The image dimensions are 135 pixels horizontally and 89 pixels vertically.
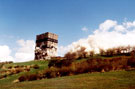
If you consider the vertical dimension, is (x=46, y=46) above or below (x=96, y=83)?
above

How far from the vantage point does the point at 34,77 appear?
66.7 ft

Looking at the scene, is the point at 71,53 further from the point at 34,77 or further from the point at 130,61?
the point at 130,61

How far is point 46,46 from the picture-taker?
63125 mm

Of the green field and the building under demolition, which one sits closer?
the green field

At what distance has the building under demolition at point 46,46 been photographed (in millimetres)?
60500

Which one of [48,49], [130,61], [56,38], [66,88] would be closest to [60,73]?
[130,61]

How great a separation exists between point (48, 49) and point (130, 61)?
47081mm

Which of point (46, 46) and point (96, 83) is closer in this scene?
point (96, 83)

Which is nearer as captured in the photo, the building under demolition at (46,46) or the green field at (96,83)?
the green field at (96,83)

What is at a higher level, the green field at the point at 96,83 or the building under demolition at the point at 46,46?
the building under demolition at the point at 46,46

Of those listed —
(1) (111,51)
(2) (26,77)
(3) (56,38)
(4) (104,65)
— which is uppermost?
(3) (56,38)

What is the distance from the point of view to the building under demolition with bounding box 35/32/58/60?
6050 centimetres

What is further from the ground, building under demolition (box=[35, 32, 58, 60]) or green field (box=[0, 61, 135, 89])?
building under demolition (box=[35, 32, 58, 60])

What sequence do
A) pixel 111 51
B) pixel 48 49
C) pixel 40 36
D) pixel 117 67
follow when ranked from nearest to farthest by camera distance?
pixel 117 67 < pixel 111 51 < pixel 48 49 < pixel 40 36
